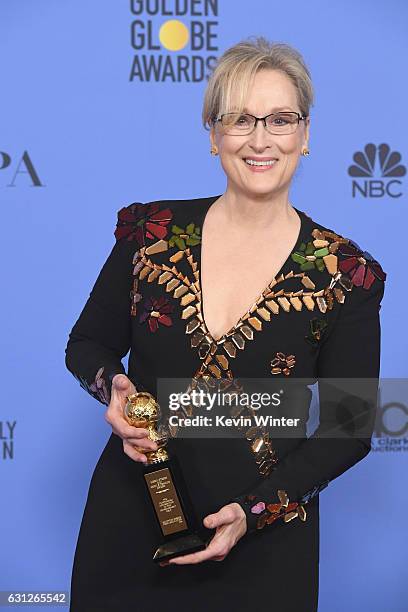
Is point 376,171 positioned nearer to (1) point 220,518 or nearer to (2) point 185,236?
(2) point 185,236

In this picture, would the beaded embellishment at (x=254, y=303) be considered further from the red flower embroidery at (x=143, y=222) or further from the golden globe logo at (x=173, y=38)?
the golden globe logo at (x=173, y=38)

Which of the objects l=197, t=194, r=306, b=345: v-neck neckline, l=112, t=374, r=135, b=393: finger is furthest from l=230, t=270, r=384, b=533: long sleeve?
l=112, t=374, r=135, b=393: finger

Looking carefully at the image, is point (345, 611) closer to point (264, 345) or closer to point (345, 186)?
point (345, 186)

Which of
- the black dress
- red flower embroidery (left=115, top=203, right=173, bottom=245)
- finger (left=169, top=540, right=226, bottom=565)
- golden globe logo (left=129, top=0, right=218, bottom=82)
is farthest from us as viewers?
golden globe logo (left=129, top=0, right=218, bottom=82)

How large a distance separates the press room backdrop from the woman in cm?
98

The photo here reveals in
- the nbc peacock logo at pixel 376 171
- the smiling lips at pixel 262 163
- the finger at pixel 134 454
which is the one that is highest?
the nbc peacock logo at pixel 376 171

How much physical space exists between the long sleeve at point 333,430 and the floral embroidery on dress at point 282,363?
0.18 feet

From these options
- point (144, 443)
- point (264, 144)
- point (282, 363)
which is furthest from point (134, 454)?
point (264, 144)

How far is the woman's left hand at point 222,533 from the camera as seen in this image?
141 cm

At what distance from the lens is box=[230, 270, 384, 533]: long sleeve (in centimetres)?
147

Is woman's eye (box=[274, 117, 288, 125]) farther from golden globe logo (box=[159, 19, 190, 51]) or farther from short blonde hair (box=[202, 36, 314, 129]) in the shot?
golden globe logo (box=[159, 19, 190, 51])

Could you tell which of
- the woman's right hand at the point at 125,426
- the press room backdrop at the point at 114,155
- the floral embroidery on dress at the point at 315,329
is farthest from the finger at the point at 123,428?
the press room backdrop at the point at 114,155

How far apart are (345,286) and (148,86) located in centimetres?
116

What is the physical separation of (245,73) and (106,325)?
43 cm
